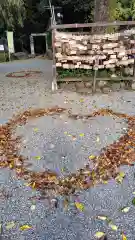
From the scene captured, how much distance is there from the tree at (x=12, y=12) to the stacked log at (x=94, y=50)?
11.1 metres

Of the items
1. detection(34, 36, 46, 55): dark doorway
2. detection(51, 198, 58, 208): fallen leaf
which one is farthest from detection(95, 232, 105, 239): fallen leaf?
detection(34, 36, 46, 55): dark doorway

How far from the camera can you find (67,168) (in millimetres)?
3070

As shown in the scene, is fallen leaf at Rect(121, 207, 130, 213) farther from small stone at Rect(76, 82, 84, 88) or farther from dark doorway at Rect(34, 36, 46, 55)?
dark doorway at Rect(34, 36, 46, 55)

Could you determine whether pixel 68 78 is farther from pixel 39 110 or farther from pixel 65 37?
pixel 39 110

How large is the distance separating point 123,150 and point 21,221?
1.67 metres

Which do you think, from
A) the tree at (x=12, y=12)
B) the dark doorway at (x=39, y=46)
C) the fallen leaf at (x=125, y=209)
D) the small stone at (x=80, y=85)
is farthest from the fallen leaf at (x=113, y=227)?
the dark doorway at (x=39, y=46)

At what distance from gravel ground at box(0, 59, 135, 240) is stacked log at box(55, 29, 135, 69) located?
29.0 inches

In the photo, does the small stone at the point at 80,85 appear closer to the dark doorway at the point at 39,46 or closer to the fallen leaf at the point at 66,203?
the fallen leaf at the point at 66,203

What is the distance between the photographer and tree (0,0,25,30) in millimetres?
15347

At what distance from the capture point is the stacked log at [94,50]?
5684mm

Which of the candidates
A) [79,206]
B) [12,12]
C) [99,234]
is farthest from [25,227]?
[12,12]

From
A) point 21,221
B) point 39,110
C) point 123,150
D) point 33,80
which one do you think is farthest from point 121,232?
point 33,80

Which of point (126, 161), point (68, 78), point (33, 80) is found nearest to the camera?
point (126, 161)

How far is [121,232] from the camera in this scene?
2164 millimetres
